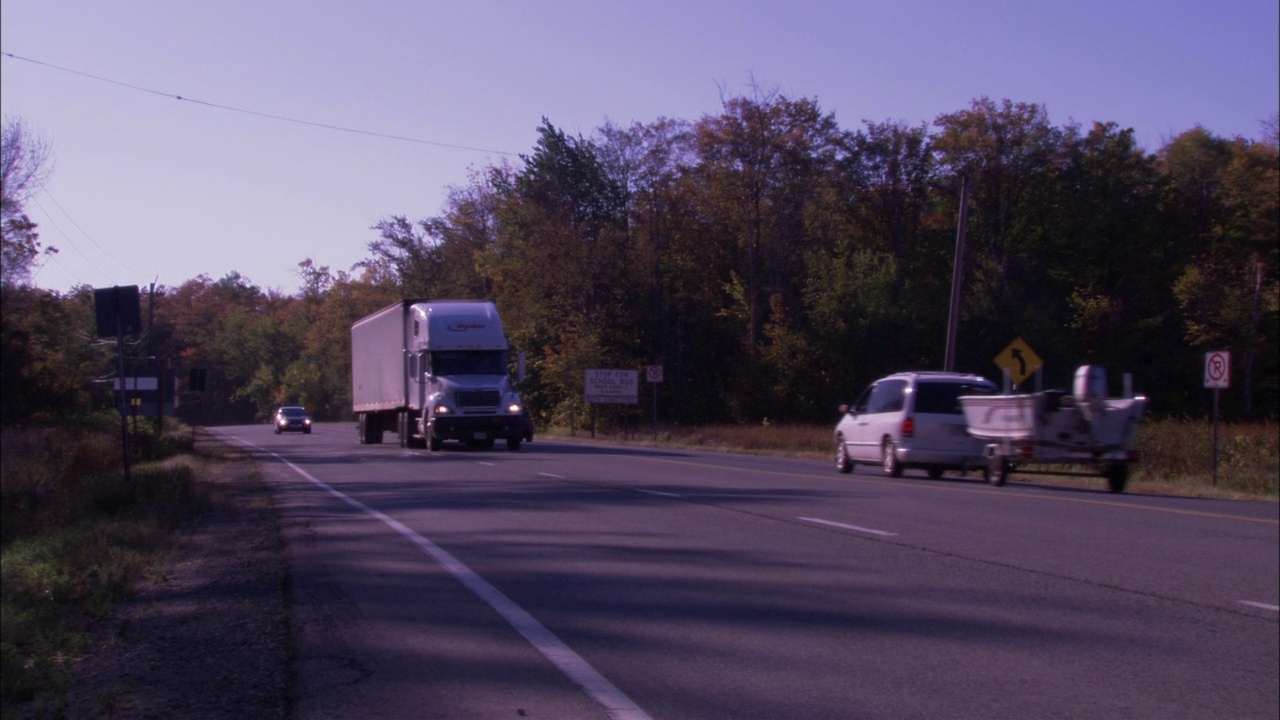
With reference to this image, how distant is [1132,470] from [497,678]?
69.1 feet

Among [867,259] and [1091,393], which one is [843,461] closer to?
[1091,393]

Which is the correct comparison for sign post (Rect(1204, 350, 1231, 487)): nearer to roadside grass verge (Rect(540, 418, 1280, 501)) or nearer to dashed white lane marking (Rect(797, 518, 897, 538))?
roadside grass verge (Rect(540, 418, 1280, 501))

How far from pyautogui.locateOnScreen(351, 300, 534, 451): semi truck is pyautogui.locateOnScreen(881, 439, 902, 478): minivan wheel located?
533 inches

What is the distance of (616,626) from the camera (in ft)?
27.3

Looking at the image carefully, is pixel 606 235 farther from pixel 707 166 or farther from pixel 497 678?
pixel 497 678

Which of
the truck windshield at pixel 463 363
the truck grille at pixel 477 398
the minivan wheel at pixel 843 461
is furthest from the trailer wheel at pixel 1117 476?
the truck windshield at pixel 463 363

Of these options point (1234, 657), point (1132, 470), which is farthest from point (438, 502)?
point (1132, 470)

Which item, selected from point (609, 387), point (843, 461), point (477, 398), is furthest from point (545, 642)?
point (609, 387)

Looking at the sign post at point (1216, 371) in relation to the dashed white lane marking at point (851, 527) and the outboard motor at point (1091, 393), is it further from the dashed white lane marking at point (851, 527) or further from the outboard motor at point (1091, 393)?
the dashed white lane marking at point (851, 527)

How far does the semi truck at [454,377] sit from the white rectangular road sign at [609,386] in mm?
12060

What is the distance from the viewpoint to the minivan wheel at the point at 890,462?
73.4 feet

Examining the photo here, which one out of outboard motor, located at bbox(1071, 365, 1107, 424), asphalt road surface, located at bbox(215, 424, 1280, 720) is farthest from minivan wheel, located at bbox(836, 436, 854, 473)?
asphalt road surface, located at bbox(215, 424, 1280, 720)

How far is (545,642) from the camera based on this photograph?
7.78 metres

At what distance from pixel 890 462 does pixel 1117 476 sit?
14.6 ft
